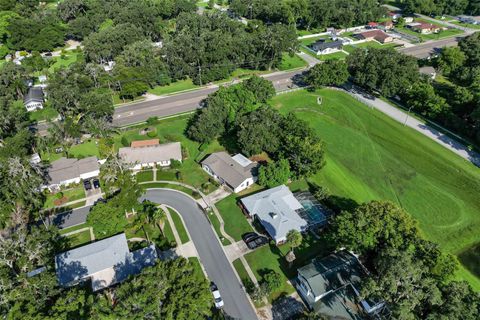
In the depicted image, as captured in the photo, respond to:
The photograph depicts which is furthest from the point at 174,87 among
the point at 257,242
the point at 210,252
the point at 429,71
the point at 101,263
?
the point at 429,71

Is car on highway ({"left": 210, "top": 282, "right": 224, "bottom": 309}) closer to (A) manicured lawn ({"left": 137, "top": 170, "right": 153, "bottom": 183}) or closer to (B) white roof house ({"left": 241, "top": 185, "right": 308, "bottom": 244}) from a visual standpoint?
(B) white roof house ({"left": 241, "top": 185, "right": 308, "bottom": 244})

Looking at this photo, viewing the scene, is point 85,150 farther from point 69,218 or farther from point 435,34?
point 435,34

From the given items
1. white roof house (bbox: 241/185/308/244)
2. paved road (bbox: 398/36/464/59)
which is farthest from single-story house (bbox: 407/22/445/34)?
white roof house (bbox: 241/185/308/244)

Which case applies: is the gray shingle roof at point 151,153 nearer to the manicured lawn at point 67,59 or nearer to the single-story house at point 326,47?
the manicured lawn at point 67,59

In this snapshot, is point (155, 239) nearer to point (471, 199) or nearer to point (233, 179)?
point (233, 179)

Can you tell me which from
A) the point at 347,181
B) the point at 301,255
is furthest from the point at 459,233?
the point at 301,255

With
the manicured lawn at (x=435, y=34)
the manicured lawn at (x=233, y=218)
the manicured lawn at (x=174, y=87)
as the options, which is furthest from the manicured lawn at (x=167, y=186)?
the manicured lawn at (x=435, y=34)
